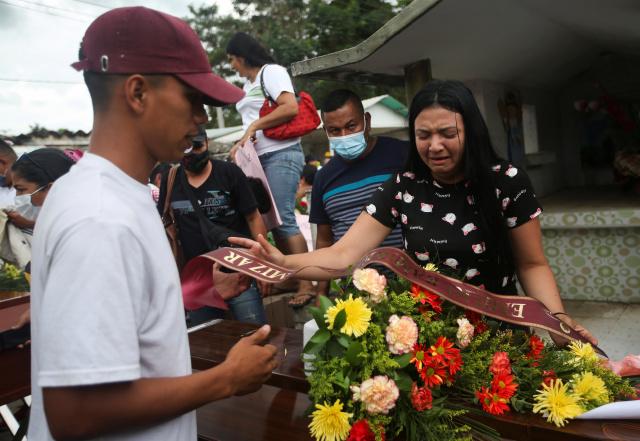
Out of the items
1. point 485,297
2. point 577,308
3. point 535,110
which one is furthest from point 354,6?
point 485,297

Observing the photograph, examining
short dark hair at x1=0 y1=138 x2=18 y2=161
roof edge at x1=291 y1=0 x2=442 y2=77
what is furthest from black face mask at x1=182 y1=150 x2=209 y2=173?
short dark hair at x1=0 y1=138 x2=18 y2=161

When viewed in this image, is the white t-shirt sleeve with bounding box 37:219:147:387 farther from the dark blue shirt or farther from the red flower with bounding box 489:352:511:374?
the dark blue shirt

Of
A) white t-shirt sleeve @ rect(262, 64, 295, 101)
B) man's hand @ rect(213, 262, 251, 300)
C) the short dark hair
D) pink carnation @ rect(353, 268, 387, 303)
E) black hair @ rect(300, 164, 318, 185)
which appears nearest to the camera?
pink carnation @ rect(353, 268, 387, 303)

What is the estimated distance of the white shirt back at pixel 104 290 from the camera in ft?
2.87

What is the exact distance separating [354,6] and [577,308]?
1249 centimetres

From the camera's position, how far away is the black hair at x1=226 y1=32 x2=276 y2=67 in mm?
3791

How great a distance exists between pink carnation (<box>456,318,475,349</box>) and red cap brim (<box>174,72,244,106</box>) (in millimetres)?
890

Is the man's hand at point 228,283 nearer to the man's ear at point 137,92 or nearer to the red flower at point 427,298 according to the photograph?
the red flower at point 427,298

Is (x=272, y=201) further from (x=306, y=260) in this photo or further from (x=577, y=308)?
(x=577, y=308)

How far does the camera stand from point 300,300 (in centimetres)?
421

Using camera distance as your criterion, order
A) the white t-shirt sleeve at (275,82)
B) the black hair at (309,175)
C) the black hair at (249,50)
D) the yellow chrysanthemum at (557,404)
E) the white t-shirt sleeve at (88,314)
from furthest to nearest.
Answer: the black hair at (309,175) → the black hair at (249,50) → the white t-shirt sleeve at (275,82) → the yellow chrysanthemum at (557,404) → the white t-shirt sleeve at (88,314)

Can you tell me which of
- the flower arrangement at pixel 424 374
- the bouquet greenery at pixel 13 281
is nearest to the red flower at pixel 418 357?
the flower arrangement at pixel 424 374

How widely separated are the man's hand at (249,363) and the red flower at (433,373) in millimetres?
437

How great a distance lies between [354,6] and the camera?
1485 centimetres
